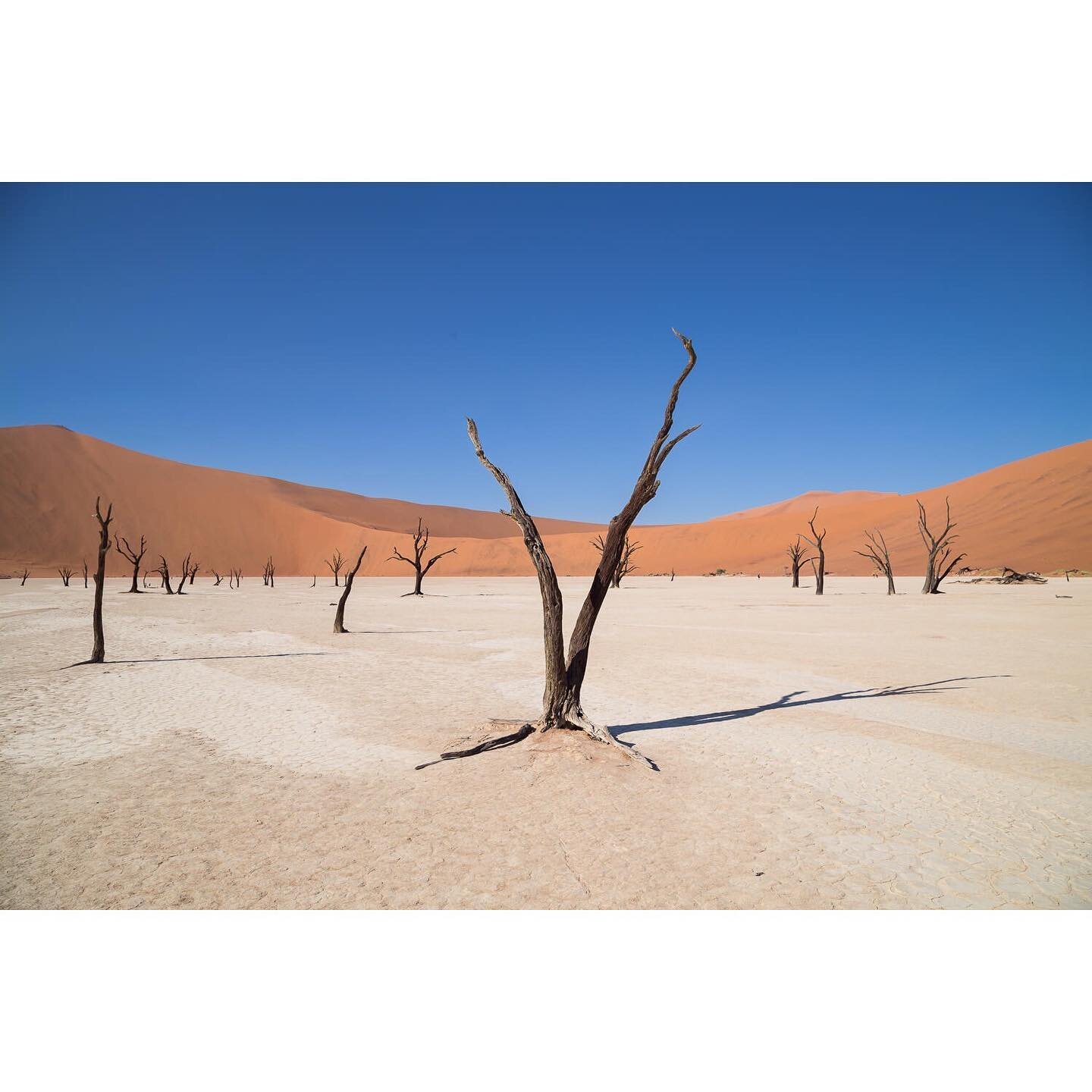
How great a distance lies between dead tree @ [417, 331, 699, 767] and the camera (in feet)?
23.4

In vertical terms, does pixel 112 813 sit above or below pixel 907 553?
below

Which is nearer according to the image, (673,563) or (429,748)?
(429,748)

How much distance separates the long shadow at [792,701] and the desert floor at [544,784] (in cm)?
6

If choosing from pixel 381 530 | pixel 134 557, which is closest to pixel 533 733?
pixel 134 557

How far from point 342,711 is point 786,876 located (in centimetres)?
658

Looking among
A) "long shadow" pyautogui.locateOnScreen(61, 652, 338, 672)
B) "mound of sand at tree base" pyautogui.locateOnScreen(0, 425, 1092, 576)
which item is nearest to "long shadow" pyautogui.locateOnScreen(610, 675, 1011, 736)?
"long shadow" pyautogui.locateOnScreen(61, 652, 338, 672)

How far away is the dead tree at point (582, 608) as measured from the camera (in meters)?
7.14

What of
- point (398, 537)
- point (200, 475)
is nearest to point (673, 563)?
point (398, 537)

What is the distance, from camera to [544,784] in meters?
6.06

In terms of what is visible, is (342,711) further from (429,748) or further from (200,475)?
(200,475)

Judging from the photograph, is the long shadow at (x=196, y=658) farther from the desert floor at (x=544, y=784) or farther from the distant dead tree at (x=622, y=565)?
the distant dead tree at (x=622, y=565)

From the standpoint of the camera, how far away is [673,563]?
93.9m

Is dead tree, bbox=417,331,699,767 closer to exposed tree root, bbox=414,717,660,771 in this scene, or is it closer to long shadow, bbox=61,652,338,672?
exposed tree root, bbox=414,717,660,771

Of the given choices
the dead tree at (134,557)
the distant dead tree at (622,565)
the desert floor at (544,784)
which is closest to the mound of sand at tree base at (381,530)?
the distant dead tree at (622,565)
